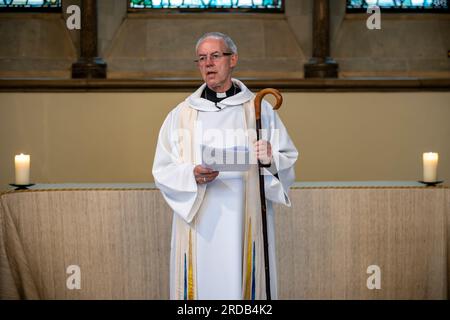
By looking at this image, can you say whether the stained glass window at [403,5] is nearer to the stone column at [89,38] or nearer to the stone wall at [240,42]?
the stone wall at [240,42]

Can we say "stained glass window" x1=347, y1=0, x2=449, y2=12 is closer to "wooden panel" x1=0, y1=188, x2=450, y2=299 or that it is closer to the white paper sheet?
"wooden panel" x1=0, y1=188, x2=450, y2=299

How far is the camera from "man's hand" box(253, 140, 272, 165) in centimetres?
365

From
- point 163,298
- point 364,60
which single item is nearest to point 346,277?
point 163,298

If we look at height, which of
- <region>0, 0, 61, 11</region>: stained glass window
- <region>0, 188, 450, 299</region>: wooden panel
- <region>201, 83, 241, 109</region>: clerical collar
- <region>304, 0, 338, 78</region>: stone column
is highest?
<region>0, 0, 61, 11</region>: stained glass window

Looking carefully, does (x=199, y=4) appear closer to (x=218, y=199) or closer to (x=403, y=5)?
(x=403, y=5)

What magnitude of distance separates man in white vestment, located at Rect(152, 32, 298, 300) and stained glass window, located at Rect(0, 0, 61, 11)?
3502 millimetres

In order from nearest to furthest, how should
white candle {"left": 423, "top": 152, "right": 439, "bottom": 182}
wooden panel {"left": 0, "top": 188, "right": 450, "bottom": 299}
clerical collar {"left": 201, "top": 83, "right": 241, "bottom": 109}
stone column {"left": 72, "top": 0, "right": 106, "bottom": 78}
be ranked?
clerical collar {"left": 201, "top": 83, "right": 241, "bottom": 109} < wooden panel {"left": 0, "top": 188, "right": 450, "bottom": 299} < white candle {"left": 423, "top": 152, "right": 439, "bottom": 182} < stone column {"left": 72, "top": 0, "right": 106, "bottom": 78}

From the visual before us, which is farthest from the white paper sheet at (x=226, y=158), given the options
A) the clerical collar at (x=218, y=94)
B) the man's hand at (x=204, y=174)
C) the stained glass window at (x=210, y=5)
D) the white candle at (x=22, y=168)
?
the stained glass window at (x=210, y=5)

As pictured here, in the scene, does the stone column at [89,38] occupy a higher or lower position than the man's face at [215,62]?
higher

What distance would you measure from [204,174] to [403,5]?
422 cm

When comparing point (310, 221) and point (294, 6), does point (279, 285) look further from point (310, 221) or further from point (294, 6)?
point (294, 6)

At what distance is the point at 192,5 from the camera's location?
7141 mm

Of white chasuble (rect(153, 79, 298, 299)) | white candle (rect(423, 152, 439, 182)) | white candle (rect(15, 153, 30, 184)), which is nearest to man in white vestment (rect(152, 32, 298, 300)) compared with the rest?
white chasuble (rect(153, 79, 298, 299))

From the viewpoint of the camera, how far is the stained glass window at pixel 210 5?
23.4ft
